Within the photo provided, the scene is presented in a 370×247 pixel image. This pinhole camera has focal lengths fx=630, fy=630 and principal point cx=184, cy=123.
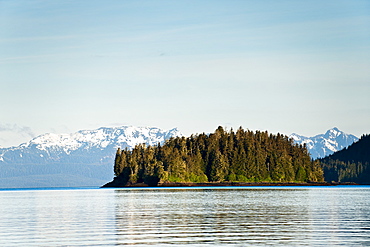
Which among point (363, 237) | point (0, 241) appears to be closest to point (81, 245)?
point (0, 241)

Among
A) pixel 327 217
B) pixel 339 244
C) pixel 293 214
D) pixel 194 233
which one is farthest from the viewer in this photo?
pixel 293 214

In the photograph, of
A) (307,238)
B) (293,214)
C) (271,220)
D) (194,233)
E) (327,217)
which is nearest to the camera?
(307,238)

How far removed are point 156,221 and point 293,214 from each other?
16699 millimetres

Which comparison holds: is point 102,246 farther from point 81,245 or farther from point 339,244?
point 339,244

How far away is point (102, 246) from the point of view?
1693 inches

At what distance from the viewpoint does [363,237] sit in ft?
152

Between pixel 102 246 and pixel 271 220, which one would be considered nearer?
pixel 102 246

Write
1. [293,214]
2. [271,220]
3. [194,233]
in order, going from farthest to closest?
[293,214] < [271,220] < [194,233]

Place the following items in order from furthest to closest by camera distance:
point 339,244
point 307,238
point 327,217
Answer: point 327,217 → point 307,238 → point 339,244

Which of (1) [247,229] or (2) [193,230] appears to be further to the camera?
(1) [247,229]

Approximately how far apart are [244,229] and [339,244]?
10982 millimetres

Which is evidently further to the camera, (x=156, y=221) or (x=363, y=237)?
(x=156, y=221)

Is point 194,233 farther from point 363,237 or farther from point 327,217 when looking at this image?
point 327,217

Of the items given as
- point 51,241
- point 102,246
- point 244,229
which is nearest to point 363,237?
point 244,229
